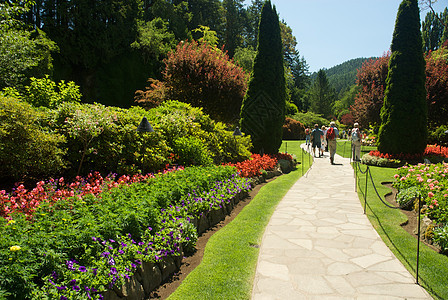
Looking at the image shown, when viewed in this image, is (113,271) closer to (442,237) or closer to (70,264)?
(70,264)

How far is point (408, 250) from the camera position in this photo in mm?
4480

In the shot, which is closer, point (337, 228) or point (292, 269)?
point (292, 269)

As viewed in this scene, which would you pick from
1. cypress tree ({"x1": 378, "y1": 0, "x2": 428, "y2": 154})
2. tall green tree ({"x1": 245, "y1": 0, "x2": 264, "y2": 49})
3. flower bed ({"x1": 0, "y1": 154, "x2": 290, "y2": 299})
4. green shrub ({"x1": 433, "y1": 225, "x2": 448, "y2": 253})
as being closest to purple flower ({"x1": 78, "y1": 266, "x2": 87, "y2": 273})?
flower bed ({"x1": 0, "y1": 154, "x2": 290, "y2": 299})

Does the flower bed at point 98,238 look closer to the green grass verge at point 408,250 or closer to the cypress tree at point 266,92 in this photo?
the green grass verge at point 408,250

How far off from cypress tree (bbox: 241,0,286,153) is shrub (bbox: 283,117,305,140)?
59.9ft

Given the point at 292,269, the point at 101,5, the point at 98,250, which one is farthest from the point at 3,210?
the point at 101,5

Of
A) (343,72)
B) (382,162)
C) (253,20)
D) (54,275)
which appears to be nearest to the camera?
(54,275)

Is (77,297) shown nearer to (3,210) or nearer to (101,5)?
(3,210)

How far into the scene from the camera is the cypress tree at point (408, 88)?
12.8 m

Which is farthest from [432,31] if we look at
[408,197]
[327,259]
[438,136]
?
[327,259]

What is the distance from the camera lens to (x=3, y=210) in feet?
14.2

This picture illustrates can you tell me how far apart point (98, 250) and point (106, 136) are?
4299 mm

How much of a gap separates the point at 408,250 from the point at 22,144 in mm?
6879

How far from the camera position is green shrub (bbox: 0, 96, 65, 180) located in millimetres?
5336
